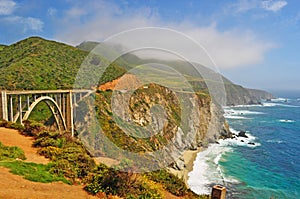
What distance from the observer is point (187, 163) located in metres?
35.3

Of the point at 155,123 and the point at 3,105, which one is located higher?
the point at 3,105

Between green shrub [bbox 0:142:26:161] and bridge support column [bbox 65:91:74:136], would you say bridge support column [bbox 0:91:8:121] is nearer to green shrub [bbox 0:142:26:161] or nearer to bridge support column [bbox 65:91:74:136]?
green shrub [bbox 0:142:26:161]

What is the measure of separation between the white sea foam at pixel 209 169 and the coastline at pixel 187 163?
20.3 inches

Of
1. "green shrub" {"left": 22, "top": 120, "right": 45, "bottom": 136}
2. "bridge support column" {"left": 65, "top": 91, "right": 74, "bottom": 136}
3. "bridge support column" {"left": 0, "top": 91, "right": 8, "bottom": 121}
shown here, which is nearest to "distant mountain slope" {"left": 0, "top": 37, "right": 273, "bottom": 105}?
"bridge support column" {"left": 65, "top": 91, "right": 74, "bottom": 136}

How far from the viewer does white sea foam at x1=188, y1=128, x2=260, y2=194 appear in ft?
88.5

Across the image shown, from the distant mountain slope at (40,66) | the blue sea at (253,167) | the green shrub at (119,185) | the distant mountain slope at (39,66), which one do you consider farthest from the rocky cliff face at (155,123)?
the distant mountain slope at (39,66)

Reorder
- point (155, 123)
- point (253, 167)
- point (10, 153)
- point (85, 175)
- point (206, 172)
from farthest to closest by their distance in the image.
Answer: point (253, 167)
point (206, 172)
point (155, 123)
point (10, 153)
point (85, 175)

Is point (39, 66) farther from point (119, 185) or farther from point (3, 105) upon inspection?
point (119, 185)

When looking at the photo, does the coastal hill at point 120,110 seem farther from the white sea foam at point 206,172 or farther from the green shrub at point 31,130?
the green shrub at point 31,130

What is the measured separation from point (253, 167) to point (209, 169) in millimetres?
6869

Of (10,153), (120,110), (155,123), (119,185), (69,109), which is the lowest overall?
(119,185)

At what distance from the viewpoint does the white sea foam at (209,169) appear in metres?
27.0

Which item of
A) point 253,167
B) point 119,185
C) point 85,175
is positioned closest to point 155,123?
point 253,167

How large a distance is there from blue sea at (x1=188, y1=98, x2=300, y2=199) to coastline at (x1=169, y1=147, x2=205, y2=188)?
2.08ft
